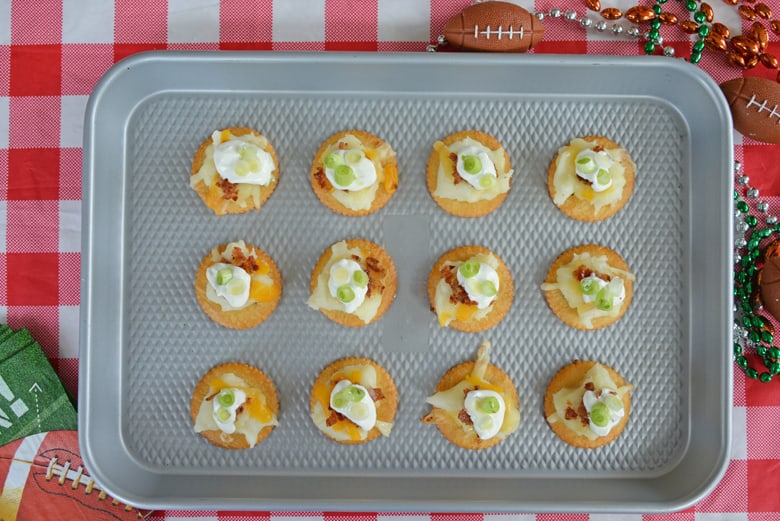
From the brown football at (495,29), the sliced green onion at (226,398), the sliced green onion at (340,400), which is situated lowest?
the sliced green onion at (226,398)

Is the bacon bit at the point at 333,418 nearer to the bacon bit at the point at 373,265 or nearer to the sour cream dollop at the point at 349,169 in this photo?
the bacon bit at the point at 373,265

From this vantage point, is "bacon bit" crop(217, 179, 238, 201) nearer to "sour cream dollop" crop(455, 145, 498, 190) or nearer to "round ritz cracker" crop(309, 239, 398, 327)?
"round ritz cracker" crop(309, 239, 398, 327)

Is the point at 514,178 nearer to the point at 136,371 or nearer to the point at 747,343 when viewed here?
the point at 747,343

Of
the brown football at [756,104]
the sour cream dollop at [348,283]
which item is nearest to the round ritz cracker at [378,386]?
the sour cream dollop at [348,283]

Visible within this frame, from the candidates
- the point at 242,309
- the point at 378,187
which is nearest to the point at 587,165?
the point at 378,187

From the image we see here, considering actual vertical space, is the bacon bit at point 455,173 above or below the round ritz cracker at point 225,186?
above

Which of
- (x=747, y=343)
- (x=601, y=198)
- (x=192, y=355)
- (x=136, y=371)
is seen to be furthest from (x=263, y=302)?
(x=747, y=343)

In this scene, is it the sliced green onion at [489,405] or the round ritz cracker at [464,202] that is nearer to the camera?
the sliced green onion at [489,405]

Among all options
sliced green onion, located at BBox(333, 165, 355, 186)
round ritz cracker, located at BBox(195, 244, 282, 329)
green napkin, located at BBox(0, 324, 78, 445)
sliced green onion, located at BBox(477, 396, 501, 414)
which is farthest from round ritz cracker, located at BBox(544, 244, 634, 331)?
green napkin, located at BBox(0, 324, 78, 445)
